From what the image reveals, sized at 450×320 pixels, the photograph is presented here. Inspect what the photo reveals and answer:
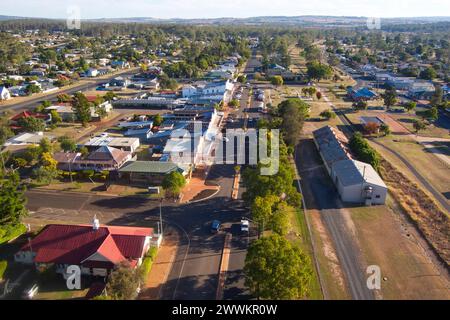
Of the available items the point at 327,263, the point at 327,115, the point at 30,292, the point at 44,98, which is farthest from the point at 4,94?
the point at 327,263

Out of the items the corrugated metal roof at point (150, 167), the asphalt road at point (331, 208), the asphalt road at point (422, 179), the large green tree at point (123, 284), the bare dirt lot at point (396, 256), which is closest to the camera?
the large green tree at point (123, 284)

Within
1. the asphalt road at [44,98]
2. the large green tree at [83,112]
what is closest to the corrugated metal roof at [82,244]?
the large green tree at [83,112]

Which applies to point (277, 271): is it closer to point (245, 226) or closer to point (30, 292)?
point (245, 226)

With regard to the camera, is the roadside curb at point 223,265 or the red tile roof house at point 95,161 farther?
the red tile roof house at point 95,161

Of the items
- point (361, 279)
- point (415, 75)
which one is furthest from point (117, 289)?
point (415, 75)

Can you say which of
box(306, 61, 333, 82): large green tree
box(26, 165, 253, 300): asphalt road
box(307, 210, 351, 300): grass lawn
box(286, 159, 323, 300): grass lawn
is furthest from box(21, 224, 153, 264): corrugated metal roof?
box(306, 61, 333, 82): large green tree

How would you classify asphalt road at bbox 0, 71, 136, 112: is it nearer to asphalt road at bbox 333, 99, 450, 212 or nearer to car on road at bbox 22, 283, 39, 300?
car on road at bbox 22, 283, 39, 300

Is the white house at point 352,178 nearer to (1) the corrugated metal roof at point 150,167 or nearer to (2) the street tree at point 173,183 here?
(2) the street tree at point 173,183
